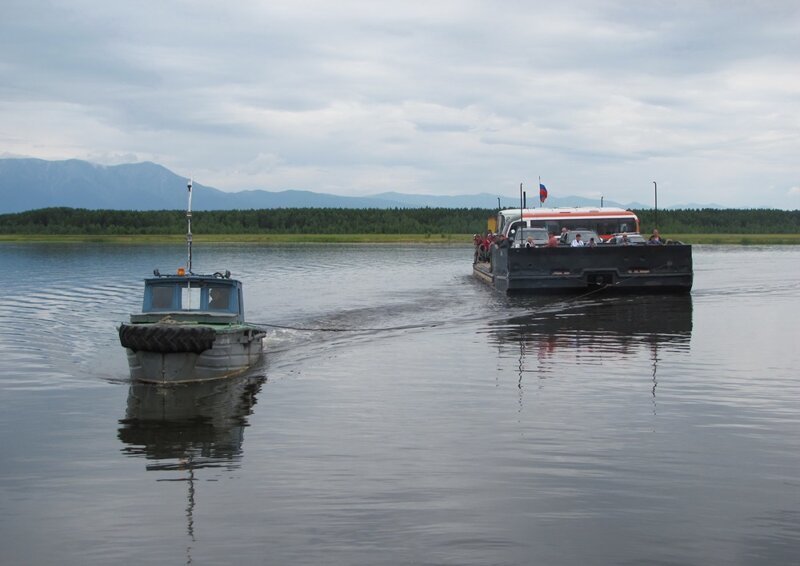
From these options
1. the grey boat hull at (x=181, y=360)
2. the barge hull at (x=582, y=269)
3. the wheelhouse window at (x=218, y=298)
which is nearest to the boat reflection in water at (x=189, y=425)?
the grey boat hull at (x=181, y=360)

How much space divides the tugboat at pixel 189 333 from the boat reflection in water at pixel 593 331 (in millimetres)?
5971

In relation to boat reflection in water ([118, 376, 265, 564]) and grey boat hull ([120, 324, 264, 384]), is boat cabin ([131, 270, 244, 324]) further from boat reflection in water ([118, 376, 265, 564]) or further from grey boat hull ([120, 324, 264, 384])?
boat reflection in water ([118, 376, 265, 564])

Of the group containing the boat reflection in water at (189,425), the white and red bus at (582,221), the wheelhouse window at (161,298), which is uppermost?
the white and red bus at (582,221)

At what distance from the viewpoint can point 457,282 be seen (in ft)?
163

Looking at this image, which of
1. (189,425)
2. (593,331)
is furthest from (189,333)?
(593,331)

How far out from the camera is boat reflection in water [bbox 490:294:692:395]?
2353cm

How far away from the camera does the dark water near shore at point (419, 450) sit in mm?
10422

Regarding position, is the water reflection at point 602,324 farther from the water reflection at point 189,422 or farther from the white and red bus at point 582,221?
the water reflection at point 189,422

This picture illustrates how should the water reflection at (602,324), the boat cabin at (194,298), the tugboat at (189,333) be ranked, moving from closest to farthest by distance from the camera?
the tugboat at (189,333) → the boat cabin at (194,298) → the water reflection at (602,324)

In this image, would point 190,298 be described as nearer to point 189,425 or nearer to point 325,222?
point 189,425

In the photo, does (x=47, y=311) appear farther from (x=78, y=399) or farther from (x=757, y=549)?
(x=757, y=549)

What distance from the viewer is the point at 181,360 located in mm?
20188

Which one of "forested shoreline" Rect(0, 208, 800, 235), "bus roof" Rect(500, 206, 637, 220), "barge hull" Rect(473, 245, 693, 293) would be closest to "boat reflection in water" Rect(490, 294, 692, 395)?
"barge hull" Rect(473, 245, 693, 293)

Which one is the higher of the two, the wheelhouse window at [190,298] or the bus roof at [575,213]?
the bus roof at [575,213]
